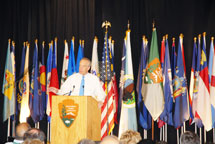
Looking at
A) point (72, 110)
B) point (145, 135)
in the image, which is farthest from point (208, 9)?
point (72, 110)

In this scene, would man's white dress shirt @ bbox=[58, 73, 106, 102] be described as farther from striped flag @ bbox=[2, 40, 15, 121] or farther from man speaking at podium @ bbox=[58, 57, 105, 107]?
striped flag @ bbox=[2, 40, 15, 121]

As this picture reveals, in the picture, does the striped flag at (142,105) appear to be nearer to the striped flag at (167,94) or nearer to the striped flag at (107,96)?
the striped flag at (167,94)

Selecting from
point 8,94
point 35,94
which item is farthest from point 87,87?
point 8,94

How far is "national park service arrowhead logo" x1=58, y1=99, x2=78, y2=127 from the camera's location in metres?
4.63

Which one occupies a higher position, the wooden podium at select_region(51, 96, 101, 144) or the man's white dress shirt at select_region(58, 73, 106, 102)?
the man's white dress shirt at select_region(58, 73, 106, 102)

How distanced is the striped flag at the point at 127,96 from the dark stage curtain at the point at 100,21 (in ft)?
1.51

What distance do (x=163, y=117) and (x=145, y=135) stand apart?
684 millimetres

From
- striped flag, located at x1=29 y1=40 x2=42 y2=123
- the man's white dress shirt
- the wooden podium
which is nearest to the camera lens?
the wooden podium

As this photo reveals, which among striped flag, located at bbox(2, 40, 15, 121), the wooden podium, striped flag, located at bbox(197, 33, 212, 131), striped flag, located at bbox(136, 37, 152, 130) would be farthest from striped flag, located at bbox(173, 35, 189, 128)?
striped flag, located at bbox(2, 40, 15, 121)

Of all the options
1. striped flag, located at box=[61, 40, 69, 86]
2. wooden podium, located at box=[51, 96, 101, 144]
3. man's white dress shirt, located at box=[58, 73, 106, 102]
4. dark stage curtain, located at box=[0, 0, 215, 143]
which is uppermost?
dark stage curtain, located at box=[0, 0, 215, 143]

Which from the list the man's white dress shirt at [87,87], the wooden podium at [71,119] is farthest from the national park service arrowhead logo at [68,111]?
the man's white dress shirt at [87,87]

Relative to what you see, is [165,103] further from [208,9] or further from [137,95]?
[208,9]

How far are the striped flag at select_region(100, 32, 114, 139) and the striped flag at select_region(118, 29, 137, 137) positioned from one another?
10.2 inches

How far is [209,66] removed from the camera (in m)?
6.79
